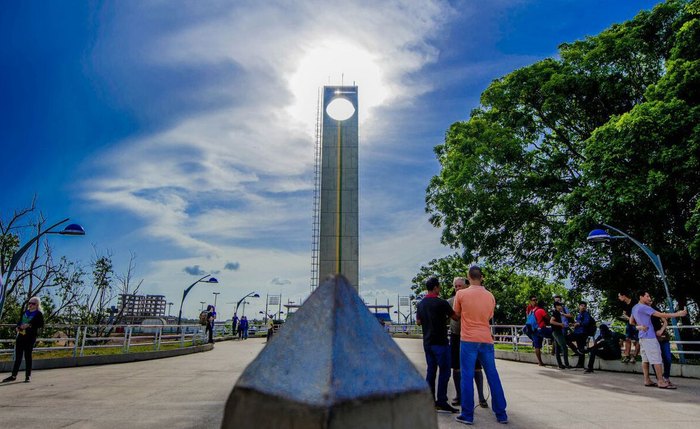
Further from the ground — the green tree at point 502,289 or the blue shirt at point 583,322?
the green tree at point 502,289

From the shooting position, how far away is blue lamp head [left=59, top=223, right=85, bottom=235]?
1137 cm

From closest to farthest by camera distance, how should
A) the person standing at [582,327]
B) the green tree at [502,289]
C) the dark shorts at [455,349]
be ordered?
the dark shorts at [455,349] < the person standing at [582,327] < the green tree at [502,289]

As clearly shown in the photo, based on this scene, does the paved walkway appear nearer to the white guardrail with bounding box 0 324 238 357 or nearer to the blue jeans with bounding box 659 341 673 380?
the blue jeans with bounding box 659 341 673 380

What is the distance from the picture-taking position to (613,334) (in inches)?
449

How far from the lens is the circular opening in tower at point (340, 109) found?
115ft

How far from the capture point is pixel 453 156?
60.2 feet

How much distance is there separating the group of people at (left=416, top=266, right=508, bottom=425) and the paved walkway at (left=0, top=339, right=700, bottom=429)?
28 centimetres

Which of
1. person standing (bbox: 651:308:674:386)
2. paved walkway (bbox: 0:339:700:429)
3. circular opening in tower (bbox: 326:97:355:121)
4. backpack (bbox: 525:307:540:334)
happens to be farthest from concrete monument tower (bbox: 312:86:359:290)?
person standing (bbox: 651:308:674:386)

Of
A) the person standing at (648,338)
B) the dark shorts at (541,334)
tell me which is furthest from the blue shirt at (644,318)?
the dark shorts at (541,334)

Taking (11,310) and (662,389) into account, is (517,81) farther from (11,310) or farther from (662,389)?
(11,310)

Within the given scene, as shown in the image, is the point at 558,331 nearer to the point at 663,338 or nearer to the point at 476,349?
the point at 663,338

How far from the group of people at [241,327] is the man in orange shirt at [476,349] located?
27784 millimetres

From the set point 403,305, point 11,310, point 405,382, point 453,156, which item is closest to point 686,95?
point 453,156

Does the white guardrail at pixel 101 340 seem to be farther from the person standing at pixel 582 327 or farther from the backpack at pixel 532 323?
the person standing at pixel 582 327
